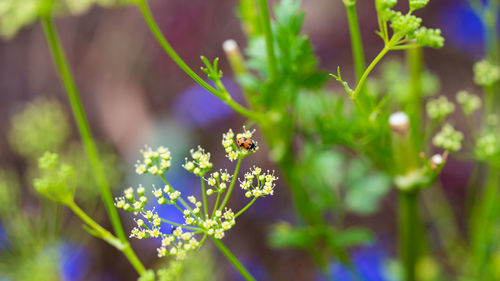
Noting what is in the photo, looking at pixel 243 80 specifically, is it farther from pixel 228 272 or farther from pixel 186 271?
pixel 228 272

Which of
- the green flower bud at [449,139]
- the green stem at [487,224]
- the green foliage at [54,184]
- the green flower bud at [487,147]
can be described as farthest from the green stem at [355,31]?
the green foliage at [54,184]

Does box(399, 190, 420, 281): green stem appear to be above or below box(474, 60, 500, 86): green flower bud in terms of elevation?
below

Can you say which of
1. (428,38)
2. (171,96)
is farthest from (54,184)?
(171,96)

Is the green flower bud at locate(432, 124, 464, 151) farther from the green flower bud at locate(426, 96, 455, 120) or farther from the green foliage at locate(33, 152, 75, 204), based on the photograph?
the green foliage at locate(33, 152, 75, 204)

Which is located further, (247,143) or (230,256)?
(247,143)

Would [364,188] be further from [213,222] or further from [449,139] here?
[213,222]

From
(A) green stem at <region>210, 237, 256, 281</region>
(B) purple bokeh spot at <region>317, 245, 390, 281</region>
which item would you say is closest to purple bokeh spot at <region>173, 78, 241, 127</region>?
(B) purple bokeh spot at <region>317, 245, 390, 281</region>
